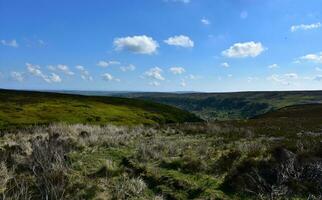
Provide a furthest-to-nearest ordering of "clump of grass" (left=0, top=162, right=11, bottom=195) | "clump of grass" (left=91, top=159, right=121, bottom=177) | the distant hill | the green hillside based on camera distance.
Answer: the distant hill
the green hillside
"clump of grass" (left=91, top=159, right=121, bottom=177)
"clump of grass" (left=0, top=162, right=11, bottom=195)

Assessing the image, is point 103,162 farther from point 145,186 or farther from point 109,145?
point 109,145

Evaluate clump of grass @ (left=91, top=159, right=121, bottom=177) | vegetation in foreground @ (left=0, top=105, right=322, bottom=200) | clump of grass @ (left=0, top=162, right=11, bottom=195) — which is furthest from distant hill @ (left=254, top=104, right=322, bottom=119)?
clump of grass @ (left=0, top=162, right=11, bottom=195)

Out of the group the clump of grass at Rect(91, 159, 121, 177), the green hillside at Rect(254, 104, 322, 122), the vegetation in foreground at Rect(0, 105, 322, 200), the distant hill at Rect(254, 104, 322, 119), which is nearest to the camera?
the vegetation in foreground at Rect(0, 105, 322, 200)

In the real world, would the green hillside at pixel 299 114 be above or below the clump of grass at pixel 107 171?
below

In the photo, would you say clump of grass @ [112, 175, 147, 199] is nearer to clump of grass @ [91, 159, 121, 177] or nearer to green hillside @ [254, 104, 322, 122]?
clump of grass @ [91, 159, 121, 177]

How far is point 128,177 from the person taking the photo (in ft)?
43.2

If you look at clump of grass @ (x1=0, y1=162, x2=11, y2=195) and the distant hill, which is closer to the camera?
clump of grass @ (x1=0, y1=162, x2=11, y2=195)

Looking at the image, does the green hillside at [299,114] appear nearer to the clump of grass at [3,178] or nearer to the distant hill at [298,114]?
the distant hill at [298,114]

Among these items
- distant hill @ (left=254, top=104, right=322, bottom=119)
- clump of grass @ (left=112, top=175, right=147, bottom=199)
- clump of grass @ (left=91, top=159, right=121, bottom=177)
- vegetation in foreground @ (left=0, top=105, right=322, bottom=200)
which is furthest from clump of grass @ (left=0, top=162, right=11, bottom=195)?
distant hill @ (left=254, top=104, right=322, bottom=119)

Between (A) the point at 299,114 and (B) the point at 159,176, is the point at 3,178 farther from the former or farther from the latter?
(A) the point at 299,114

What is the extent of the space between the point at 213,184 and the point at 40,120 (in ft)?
154

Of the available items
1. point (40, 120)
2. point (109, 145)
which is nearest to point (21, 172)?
point (109, 145)

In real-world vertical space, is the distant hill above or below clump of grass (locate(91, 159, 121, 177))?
below

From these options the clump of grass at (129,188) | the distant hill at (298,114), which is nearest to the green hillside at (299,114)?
the distant hill at (298,114)
